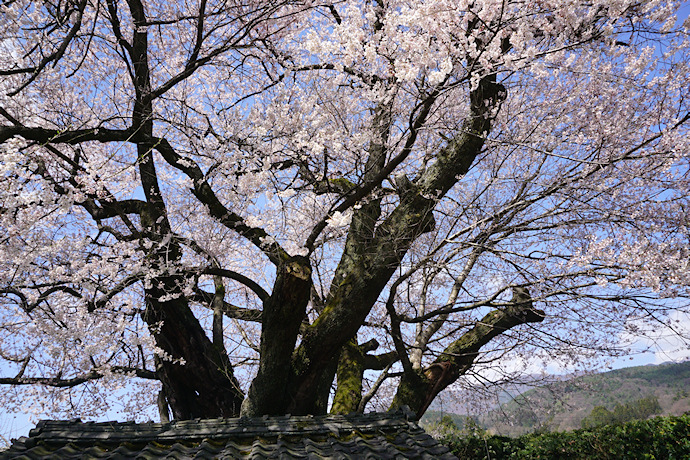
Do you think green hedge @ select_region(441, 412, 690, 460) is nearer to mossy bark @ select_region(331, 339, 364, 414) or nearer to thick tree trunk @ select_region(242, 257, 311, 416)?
mossy bark @ select_region(331, 339, 364, 414)

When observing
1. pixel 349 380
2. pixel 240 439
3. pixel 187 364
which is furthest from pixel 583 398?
pixel 240 439

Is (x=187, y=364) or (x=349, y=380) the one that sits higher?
(x=187, y=364)

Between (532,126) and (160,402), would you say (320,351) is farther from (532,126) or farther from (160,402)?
(532,126)

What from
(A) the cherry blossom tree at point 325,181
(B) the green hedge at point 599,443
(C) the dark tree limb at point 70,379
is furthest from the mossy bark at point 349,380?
(B) the green hedge at point 599,443

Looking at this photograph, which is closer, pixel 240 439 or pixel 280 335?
pixel 240 439

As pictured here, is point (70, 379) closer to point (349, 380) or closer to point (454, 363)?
point (349, 380)

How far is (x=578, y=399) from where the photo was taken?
793 inches

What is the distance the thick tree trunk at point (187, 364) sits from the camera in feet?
18.2

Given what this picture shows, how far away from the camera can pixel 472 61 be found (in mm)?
4332

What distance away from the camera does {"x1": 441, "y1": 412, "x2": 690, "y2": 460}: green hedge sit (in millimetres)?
5867

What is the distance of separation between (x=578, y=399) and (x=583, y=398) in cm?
241

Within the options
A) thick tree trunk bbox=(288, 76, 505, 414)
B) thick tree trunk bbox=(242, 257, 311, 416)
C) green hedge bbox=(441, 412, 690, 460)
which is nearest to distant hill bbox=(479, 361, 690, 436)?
green hedge bbox=(441, 412, 690, 460)

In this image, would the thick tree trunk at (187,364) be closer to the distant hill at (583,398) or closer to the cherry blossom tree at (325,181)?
the cherry blossom tree at (325,181)

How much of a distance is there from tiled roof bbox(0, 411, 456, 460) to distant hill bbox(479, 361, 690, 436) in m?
4.30
